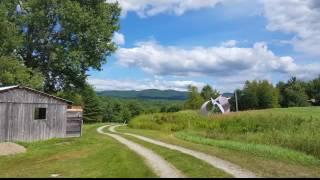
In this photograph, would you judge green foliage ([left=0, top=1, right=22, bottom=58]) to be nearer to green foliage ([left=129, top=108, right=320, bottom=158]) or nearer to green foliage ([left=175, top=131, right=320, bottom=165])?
green foliage ([left=129, top=108, right=320, bottom=158])

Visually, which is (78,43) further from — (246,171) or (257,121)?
(246,171)

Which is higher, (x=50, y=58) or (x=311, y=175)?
(x=50, y=58)

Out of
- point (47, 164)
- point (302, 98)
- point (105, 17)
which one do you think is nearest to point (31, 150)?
point (47, 164)

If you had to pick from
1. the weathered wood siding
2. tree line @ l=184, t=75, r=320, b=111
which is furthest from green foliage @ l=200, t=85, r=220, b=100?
the weathered wood siding

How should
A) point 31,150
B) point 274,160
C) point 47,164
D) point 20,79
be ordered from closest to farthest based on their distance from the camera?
point 274,160 < point 47,164 < point 31,150 < point 20,79

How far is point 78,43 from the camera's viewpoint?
1944 inches

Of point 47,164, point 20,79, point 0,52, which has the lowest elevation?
point 47,164

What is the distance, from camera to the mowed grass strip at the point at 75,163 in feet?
58.3

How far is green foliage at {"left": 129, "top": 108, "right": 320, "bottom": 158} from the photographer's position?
24094 mm

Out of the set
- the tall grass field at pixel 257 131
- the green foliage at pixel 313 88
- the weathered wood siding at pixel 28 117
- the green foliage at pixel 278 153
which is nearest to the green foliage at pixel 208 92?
the green foliage at pixel 313 88

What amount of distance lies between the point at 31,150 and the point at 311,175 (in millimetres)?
20008

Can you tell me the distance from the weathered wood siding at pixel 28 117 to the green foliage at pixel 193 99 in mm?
77761

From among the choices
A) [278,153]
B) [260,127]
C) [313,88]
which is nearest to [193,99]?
[313,88]

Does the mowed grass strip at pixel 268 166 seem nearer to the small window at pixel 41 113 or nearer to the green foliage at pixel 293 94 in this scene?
the small window at pixel 41 113
